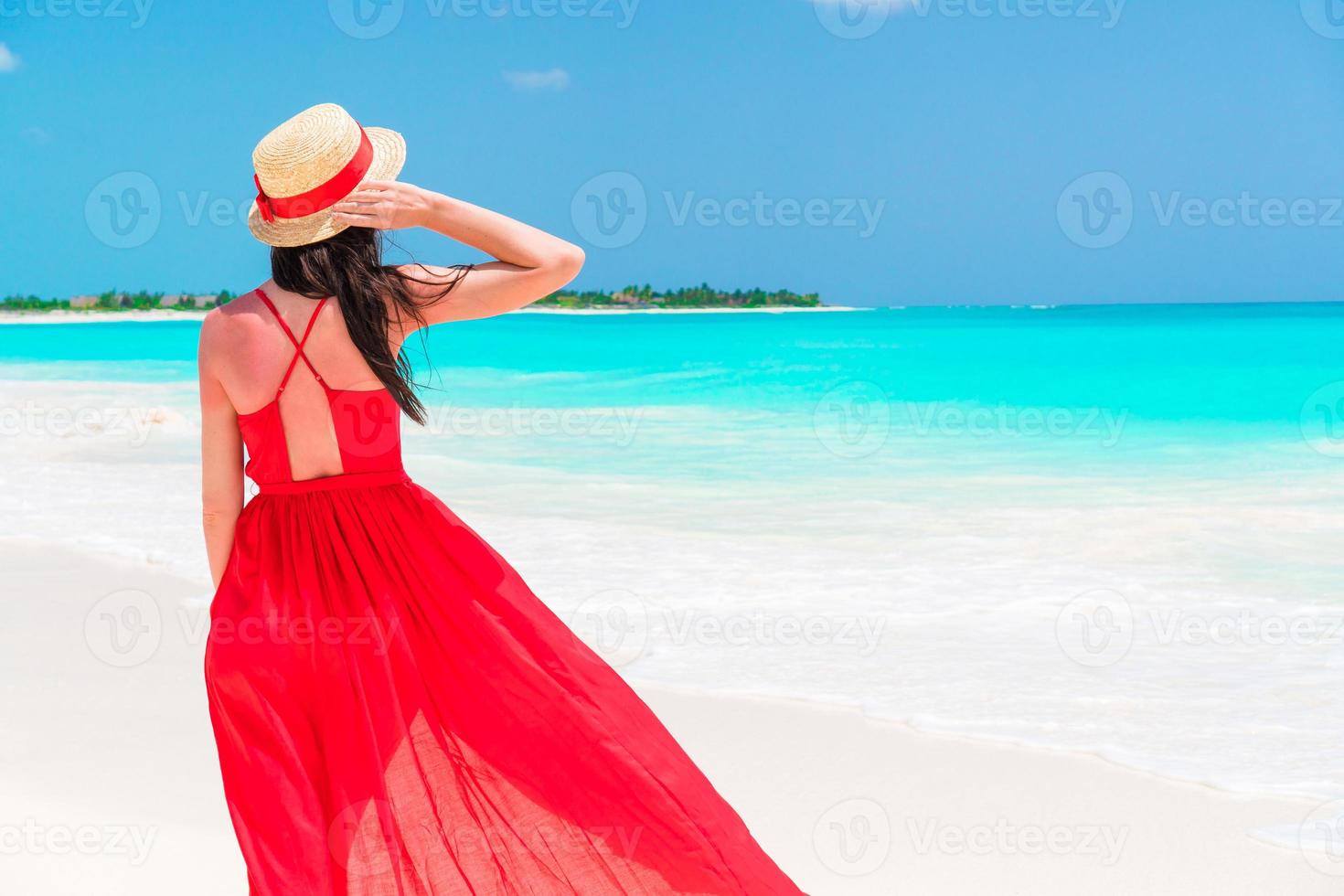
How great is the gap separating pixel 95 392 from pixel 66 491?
35.8ft

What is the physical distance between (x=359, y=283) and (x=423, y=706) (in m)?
0.65

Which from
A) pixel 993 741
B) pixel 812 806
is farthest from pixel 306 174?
pixel 993 741

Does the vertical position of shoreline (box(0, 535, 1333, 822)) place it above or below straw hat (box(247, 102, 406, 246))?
below

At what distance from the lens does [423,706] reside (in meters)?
1.91

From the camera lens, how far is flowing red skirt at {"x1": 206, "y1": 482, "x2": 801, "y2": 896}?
71.6 inches

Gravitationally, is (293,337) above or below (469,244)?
below

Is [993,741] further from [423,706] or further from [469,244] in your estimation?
[469,244]

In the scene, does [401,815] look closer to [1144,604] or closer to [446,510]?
[446,510]

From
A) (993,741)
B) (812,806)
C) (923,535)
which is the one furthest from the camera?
(923,535)

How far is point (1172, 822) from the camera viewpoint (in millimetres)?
3049

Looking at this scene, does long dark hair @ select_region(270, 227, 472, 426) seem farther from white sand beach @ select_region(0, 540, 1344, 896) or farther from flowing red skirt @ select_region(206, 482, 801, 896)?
white sand beach @ select_region(0, 540, 1344, 896)

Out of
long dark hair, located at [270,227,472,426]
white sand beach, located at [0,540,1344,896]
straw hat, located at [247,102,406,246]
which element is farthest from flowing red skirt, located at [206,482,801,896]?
white sand beach, located at [0,540,1344,896]

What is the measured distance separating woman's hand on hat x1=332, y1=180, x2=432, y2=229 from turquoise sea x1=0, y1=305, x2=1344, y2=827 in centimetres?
44

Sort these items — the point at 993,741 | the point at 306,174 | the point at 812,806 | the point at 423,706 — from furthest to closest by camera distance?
the point at 993,741 < the point at 812,806 < the point at 423,706 < the point at 306,174
